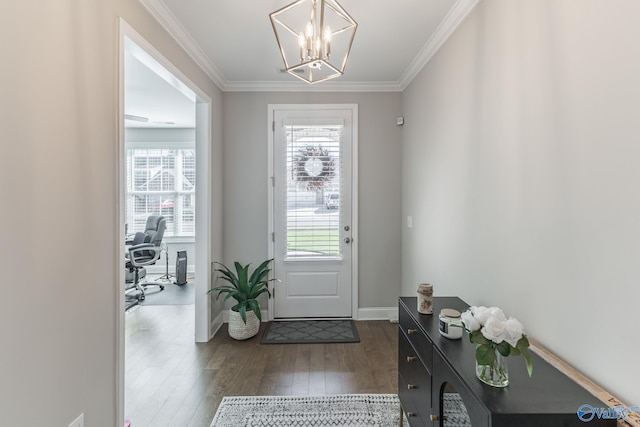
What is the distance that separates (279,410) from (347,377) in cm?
62

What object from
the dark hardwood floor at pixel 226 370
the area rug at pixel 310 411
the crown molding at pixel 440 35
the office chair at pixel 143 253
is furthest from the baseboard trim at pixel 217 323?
the crown molding at pixel 440 35

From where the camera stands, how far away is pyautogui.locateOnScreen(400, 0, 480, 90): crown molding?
2008mm

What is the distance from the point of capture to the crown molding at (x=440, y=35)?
6.59ft

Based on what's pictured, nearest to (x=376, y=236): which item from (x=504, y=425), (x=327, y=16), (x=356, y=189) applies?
(x=356, y=189)

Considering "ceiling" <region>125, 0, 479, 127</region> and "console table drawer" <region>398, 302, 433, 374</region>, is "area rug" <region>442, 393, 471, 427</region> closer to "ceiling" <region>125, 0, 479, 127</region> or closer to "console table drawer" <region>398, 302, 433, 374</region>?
"console table drawer" <region>398, 302, 433, 374</region>

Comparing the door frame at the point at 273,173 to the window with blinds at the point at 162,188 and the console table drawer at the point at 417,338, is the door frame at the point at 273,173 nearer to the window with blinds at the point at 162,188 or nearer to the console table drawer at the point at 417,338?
the console table drawer at the point at 417,338

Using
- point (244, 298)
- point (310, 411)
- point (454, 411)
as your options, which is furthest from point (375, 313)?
point (454, 411)

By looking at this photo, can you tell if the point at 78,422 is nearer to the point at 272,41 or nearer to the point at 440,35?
the point at 272,41

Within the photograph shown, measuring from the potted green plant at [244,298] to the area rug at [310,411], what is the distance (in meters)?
0.90

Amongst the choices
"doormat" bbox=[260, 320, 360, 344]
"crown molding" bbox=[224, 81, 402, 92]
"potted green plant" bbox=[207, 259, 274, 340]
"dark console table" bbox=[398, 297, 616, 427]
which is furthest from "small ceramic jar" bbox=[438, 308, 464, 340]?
"crown molding" bbox=[224, 81, 402, 92]

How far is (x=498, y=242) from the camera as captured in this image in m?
1.69

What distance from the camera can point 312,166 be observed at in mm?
3551

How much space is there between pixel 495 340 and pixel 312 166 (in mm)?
2787

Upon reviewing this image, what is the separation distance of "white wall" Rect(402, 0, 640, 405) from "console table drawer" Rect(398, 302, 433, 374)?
1.52 ft
